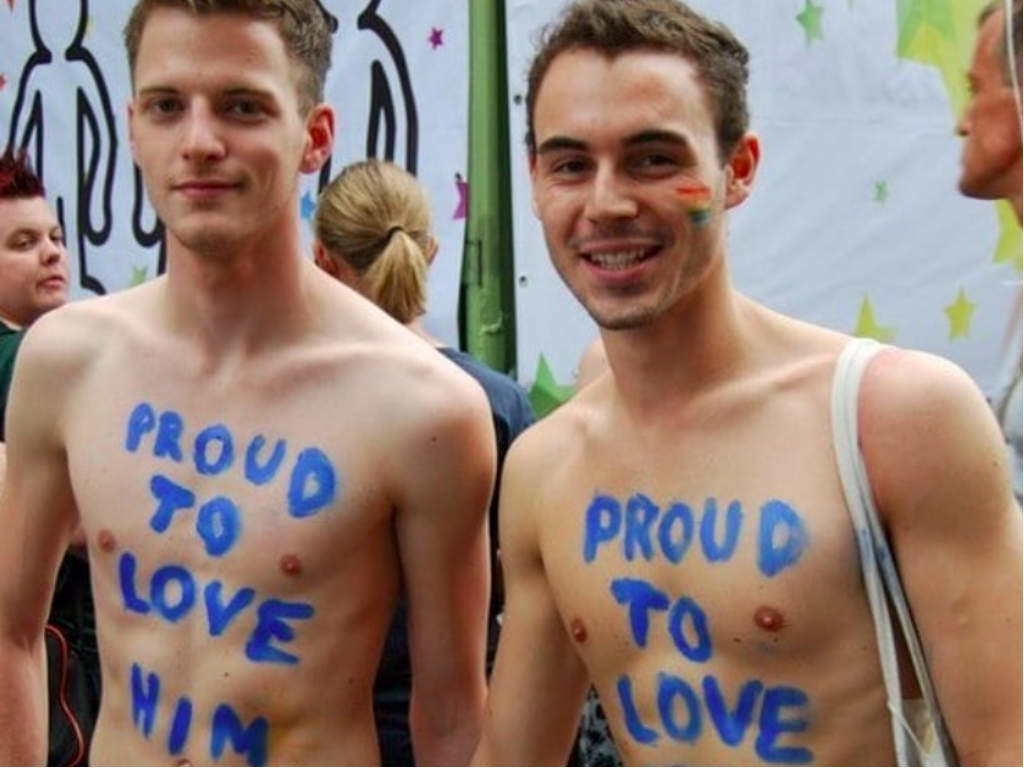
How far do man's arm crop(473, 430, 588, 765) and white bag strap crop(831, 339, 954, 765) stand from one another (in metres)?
0.50

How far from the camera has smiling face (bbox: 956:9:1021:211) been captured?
239 centimetres

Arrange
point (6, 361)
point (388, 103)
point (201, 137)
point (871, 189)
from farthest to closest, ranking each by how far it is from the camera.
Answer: point (388, 103) → point (871, 189) → point (6, 361) → point (201, 137)

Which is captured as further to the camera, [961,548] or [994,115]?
[994,115]

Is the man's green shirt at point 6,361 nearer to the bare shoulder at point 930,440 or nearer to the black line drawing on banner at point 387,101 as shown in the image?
the black line drawing on banner at point 387,101

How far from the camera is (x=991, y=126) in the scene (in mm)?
2408

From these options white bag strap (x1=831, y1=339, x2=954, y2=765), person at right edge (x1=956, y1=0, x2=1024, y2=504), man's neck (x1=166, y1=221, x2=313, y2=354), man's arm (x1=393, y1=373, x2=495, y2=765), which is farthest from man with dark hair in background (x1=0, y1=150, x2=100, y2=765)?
person at right edge (x1=956, y1=0, x2=1024, y2=504)

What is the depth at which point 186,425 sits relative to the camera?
3006 mm

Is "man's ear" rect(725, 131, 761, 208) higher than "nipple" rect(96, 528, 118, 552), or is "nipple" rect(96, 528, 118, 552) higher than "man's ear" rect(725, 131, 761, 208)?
"man's ear" rect(725, 131, 761, 208)

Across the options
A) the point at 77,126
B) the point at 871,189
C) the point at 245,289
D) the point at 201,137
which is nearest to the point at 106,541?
the point at 245,289

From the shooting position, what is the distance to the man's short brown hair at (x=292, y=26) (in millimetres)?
2943

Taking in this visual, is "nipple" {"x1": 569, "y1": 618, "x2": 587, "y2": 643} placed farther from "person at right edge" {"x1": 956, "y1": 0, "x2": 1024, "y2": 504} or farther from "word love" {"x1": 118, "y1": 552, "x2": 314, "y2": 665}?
"person at right edge" {"x1": 956, "y1": 0, "x2": 1024, "y2": 504}

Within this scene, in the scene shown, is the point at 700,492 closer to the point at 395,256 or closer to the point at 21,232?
the point at 395,256

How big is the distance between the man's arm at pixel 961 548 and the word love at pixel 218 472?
0.95 metres

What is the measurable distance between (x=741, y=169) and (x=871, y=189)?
78.5 inches
